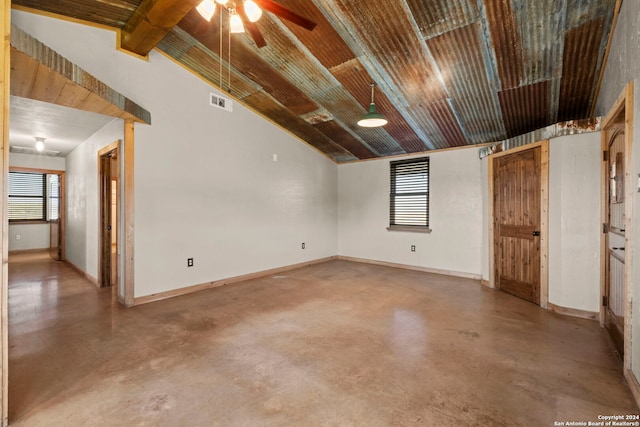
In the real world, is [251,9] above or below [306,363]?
above

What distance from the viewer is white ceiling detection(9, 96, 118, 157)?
385 centimetres

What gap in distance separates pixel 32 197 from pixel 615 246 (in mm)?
12348

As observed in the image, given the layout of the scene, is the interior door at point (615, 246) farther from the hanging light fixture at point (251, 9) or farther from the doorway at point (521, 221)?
the hanging light fixture at point (251, 9)

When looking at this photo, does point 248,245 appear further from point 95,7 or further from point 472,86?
point 472,86

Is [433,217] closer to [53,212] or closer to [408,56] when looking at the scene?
[408,56]

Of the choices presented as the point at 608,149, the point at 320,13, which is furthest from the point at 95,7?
the point at 608,149

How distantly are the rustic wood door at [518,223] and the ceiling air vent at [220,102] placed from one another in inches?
174

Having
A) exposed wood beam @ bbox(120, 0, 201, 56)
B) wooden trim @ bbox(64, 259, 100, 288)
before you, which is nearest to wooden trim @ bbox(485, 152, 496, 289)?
exposed wood beam @ bbox(120, 0, 201, 56)

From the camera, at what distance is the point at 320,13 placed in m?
3.14

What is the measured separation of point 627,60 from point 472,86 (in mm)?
1669

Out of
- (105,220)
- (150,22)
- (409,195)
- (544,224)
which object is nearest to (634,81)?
(544,224)

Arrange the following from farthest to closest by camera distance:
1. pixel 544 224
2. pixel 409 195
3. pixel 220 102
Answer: pixel 409 195, pixel 220 102, pixel 544 224

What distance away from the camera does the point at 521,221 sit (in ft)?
13.5

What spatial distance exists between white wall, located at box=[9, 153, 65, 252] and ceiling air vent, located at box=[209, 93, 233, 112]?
5326 millimetres
